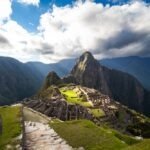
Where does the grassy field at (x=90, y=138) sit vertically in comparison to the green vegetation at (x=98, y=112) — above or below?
below

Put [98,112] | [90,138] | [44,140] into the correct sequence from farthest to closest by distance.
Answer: [98,112] < [44,140] < [90,138]

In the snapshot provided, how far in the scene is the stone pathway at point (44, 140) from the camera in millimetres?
26789

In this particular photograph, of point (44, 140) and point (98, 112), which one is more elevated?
point (98, 112)

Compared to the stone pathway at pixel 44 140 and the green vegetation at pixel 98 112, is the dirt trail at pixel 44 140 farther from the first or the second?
the green vegetation at pixel 98 112

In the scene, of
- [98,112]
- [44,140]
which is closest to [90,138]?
[44,140]

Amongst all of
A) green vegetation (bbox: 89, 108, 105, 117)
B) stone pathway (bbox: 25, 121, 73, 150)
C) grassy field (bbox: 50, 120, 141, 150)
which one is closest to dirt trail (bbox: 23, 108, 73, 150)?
stone pathway (bbox: 25, 121, 73, 150)

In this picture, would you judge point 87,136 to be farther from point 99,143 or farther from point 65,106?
point 65,106

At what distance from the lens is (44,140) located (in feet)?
98.1

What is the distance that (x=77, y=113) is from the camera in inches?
3120

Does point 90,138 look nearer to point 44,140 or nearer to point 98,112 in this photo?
point 44,140

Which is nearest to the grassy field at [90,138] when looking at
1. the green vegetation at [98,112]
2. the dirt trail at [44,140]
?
the dirt trail at [44,140]

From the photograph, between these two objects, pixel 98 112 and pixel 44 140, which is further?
pixel 98 112

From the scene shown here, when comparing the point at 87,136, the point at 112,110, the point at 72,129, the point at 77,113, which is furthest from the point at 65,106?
the point at 112,110

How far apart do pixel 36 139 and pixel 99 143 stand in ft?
23.8
